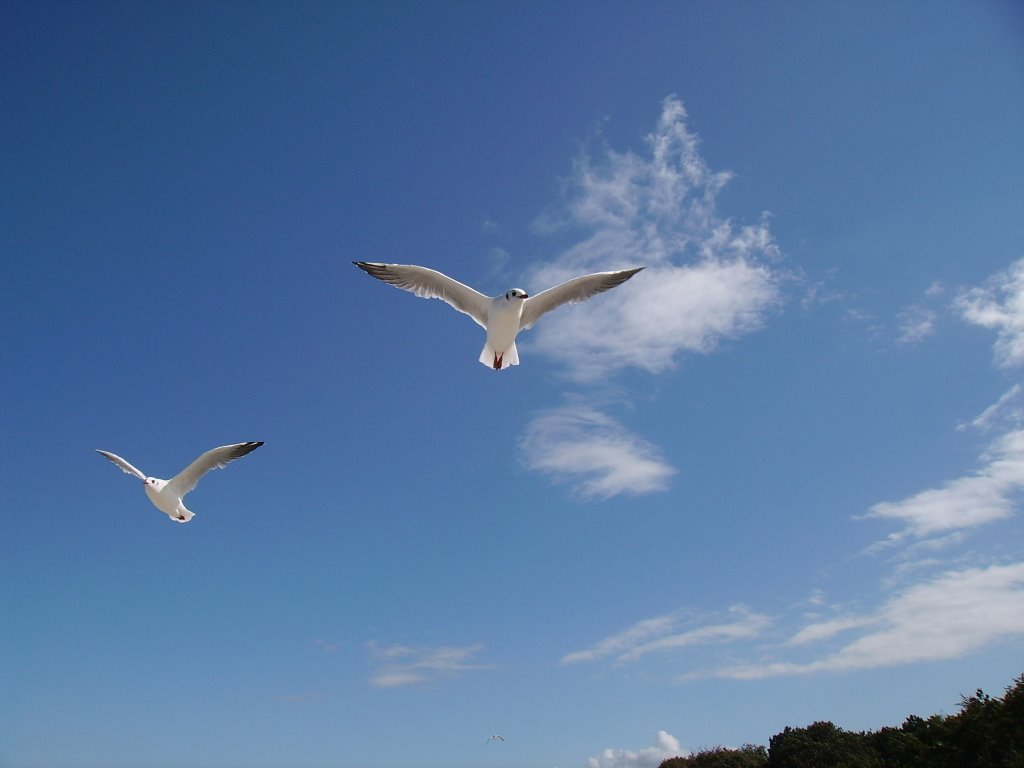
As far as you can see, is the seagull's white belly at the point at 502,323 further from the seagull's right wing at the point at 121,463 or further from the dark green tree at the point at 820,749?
the dark green tree at the point at 820,749

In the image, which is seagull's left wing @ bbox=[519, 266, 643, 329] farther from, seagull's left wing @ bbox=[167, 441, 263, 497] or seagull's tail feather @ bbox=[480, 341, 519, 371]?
seagull's left wing @ bbox=[167, 441, 263, 497]

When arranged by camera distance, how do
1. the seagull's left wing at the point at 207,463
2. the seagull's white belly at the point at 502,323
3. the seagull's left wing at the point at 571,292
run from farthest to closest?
1. the seagull's left wing at the point at 207,463
2. the seagull's left wing at the point at 571,292
3. the seagull's white belly at the point at 502,323

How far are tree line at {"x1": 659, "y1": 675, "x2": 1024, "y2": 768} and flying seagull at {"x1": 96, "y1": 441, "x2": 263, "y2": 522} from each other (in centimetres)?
2113

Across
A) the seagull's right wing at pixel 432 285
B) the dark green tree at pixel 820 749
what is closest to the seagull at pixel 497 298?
the seagull's right wing at pixel 432 285

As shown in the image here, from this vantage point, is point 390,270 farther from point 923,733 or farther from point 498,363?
point 923,733

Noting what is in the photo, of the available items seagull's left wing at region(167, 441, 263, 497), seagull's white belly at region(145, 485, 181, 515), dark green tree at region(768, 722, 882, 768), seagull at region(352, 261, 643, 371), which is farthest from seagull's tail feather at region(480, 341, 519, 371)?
dark green tree at region(768, 722, 882, 768)

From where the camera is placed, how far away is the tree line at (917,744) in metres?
18.3

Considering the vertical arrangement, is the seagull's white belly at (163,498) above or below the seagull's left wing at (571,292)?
below

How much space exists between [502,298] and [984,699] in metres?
17.3

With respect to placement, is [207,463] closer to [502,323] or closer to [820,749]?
[502,323]

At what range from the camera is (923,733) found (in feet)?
76.8

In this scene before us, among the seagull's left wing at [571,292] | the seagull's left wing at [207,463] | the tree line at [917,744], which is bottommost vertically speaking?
the tree line at [917,744]

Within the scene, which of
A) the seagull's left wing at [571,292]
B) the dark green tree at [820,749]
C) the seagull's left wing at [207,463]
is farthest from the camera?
the dark green tree at [820,749]

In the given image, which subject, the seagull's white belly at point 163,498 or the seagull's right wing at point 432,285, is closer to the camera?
the seagull's right wing at point 432,285
